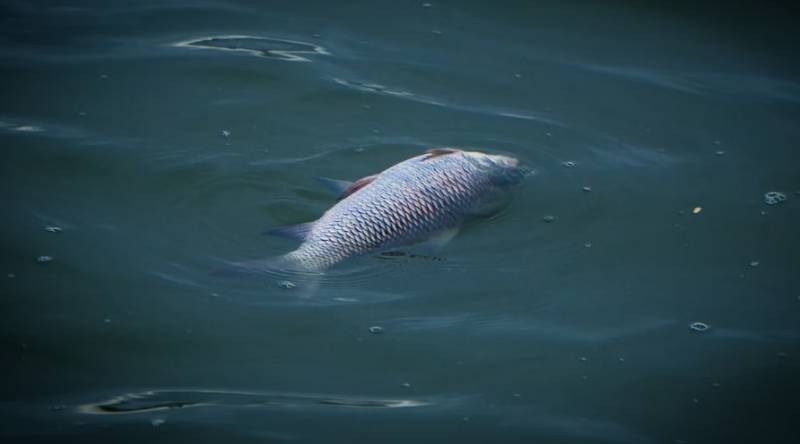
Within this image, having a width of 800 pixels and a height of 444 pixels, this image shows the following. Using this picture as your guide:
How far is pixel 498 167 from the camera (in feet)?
19.6

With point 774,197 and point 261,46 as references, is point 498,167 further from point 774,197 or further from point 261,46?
point 261,46

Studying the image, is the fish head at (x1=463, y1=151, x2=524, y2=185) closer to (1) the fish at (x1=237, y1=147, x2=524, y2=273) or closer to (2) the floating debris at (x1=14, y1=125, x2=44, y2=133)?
(1) the fish at (x1=237, y1=147, x2=524, y2=273)

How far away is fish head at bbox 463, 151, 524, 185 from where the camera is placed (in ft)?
19.2

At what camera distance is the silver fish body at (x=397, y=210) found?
512cm

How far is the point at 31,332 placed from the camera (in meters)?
4.95

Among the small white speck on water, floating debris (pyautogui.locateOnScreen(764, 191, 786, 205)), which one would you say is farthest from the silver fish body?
floating debris (pyautogui.locateOnScreen(764, 191, 786, 205))

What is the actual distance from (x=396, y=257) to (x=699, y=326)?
1772 millimetres

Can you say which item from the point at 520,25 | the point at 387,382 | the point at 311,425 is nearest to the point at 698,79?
the point at 520,25

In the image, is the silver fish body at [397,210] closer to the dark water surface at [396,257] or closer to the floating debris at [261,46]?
the dark water surface at [396,257]

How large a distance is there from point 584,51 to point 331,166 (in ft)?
10.4

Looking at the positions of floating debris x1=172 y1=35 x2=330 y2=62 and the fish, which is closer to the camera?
the fish

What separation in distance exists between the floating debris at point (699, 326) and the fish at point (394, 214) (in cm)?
143

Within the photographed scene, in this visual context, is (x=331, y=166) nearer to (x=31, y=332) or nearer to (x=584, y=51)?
(x=31, y=332)

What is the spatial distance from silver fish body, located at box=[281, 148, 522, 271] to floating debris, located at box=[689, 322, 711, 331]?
4.68 feet
